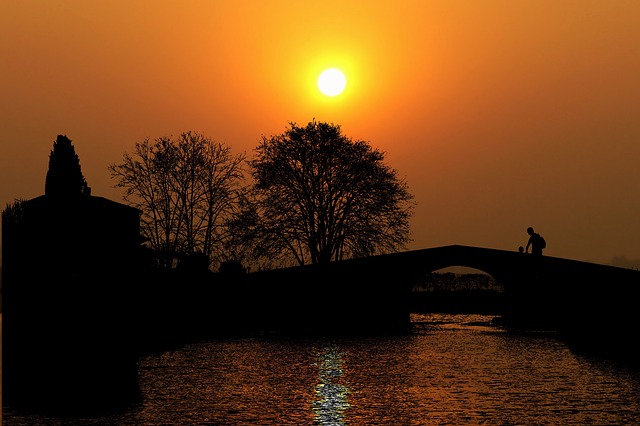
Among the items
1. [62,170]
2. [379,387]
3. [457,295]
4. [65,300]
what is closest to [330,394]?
[379,387]

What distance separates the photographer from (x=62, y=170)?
41.4 meters

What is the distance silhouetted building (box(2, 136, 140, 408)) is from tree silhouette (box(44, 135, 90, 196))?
0.05m

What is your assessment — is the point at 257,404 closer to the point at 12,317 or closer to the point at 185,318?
the point at 12,317

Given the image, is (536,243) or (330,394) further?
(536,243)

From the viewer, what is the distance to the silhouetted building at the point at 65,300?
56.7ft

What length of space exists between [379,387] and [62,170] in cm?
2940

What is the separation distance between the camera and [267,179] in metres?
55.4

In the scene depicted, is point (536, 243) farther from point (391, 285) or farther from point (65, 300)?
point (65, 300)

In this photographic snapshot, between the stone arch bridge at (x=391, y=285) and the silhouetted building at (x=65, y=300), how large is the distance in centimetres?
678

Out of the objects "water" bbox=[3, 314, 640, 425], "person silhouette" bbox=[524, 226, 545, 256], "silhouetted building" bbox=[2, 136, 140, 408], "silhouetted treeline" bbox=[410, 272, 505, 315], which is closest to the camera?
"water" bbox=[3, 314, 640, 425]

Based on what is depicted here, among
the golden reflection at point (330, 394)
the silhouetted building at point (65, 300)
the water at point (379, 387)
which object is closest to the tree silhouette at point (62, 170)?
the silhouetted building at point (65, 300)

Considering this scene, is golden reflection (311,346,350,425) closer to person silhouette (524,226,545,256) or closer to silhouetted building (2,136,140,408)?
silhouetted building (2,136,140,408)

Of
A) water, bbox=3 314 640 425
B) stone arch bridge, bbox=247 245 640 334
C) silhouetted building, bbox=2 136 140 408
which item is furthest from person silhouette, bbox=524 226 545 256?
silhouetted building, bbox=2 136 140 408

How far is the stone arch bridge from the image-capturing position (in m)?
36.9
